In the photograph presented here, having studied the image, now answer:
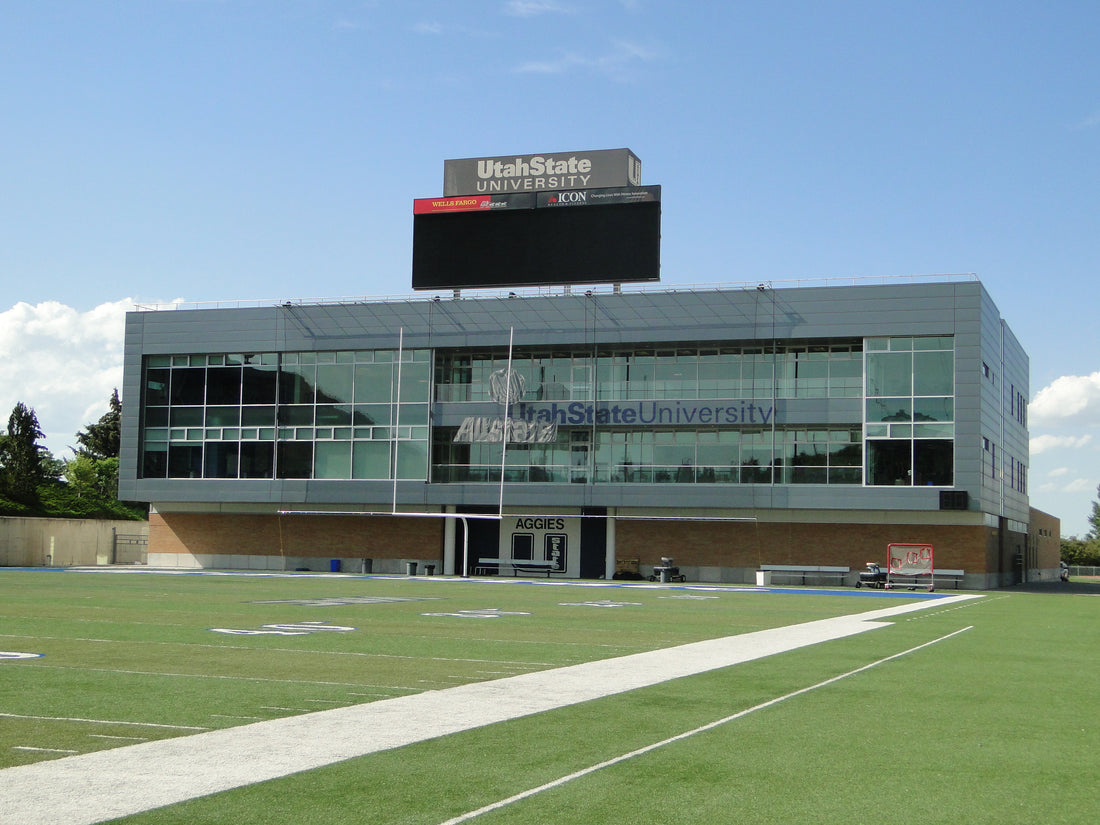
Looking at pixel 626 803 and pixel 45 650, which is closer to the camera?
pixel 626 803

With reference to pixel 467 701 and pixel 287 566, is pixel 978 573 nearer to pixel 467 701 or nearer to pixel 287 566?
pixel 287 566

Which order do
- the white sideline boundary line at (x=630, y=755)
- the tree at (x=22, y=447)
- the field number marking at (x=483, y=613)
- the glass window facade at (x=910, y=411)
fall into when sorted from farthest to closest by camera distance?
the tree at (x=22, y=447) < the glass window facade at (x=910, y=411) < the field number marking at (x=483, y=613) < the white sideline boundary line at (x=630, y=755)

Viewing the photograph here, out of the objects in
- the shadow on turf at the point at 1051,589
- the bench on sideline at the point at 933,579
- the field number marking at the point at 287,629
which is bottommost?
the shadow on turf at the point at 1051,589

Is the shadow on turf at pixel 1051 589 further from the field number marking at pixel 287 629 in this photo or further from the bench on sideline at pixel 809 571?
the field number marking at pixel 287 629

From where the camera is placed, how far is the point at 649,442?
2334 inches

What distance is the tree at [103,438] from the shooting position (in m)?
113

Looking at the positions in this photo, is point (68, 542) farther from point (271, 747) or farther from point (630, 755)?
point (630, 755)

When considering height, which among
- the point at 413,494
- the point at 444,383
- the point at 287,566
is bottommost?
the point at 287,566

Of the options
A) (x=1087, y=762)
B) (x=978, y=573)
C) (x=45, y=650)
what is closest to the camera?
(x=1087, y=762)

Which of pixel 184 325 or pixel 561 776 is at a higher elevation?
pixel 184 325

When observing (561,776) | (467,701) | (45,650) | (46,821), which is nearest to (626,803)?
(561,776)

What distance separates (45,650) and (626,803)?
471 inches

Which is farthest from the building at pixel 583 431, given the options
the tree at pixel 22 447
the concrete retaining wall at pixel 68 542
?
the tree at pixel 22 447

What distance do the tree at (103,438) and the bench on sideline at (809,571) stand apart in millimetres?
75635
